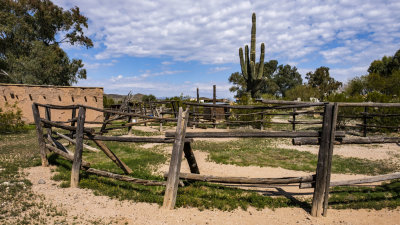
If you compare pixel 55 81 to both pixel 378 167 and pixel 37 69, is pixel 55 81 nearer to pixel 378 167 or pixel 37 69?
pixel 37 69

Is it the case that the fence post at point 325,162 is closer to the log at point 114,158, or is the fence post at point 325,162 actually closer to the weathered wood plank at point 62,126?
the log at point 114,158

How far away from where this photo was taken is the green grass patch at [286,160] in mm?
6879

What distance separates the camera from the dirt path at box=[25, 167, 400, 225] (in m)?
3.86

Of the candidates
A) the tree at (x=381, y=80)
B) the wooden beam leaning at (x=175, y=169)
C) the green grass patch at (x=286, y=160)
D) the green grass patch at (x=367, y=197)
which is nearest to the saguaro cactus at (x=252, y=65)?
the tree at (x=381, y=80)

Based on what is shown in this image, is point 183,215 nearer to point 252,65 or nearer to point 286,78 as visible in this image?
point 252,65

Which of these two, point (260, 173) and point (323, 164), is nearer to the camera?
point (323, 164)

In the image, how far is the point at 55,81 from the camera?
89.7ft

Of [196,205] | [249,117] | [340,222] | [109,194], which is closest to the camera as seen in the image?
[340,222]

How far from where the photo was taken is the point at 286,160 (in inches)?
312

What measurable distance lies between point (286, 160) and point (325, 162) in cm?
397

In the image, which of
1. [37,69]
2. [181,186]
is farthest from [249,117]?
[37,69]

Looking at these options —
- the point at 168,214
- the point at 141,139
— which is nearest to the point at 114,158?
the point at 141,139

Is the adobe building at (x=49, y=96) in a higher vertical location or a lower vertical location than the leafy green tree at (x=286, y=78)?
lower

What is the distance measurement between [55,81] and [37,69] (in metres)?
2.41
